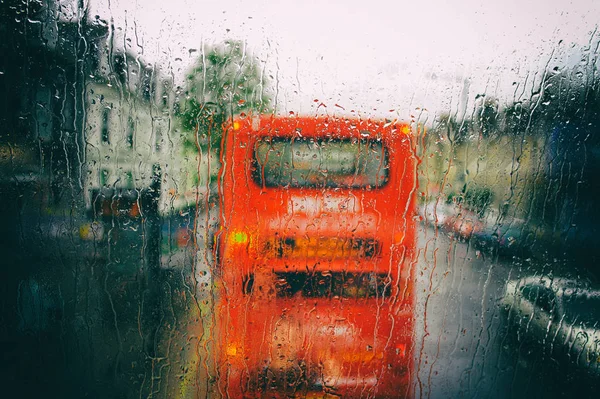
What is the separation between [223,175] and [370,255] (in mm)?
607

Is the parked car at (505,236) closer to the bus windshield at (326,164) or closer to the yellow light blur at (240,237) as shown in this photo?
the bus windshield at (326,164)

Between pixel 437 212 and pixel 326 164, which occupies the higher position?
pixel 326 164

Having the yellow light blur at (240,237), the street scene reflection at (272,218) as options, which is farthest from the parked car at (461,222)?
the yellow light blur at (240,237)

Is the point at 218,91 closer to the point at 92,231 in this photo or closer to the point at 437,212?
the point at 92,231

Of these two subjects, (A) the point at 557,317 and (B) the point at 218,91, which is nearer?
(B) the point at 218,91

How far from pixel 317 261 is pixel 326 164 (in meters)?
0.36

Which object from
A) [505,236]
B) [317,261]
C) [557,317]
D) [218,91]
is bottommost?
[557,317]

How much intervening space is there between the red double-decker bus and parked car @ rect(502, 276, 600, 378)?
1.39ft

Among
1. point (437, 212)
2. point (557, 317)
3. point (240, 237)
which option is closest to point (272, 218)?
point (240, 237)

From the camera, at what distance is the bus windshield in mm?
1328

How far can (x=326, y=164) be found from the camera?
4.40 feet

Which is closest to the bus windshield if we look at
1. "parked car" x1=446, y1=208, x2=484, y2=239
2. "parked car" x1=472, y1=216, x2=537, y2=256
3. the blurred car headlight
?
"parked car" x1=446, y1=208, x2=484, y2=239

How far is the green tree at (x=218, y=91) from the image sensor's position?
128 cm

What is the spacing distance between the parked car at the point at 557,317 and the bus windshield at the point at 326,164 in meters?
0.69
